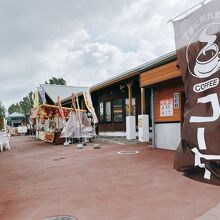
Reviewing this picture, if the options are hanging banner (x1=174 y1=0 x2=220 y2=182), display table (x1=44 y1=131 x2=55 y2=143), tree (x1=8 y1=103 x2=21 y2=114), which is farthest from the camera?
tree (x1=8 y1=103 x2=21 y2=114)

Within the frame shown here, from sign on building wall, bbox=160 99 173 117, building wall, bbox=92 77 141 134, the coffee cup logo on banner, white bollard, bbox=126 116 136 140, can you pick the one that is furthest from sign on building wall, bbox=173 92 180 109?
the coffee cup logo on banner

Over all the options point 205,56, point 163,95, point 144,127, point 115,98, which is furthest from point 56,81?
point 205,56

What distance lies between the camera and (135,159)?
9.18 m

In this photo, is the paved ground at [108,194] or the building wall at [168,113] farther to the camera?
the building wall at [168,113]

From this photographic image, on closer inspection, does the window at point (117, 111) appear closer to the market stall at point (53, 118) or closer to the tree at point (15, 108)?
the market stall at point (53, 118)

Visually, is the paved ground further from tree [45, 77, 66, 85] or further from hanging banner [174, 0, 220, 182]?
tree [45, 77, 66, 85]

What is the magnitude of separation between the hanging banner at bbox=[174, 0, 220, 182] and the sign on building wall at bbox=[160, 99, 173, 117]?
328 inches

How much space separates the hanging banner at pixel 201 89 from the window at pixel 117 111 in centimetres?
1520

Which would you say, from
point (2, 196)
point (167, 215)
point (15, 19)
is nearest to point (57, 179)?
point (2, 196)

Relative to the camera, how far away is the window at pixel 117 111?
1803cm

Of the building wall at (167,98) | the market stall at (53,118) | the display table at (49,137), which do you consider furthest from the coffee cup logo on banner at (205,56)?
the display table at (49,137)

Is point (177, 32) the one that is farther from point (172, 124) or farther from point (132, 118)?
point (132, 118)

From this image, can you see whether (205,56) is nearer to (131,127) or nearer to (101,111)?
(131,127)

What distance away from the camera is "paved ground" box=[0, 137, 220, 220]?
4.34 metres
